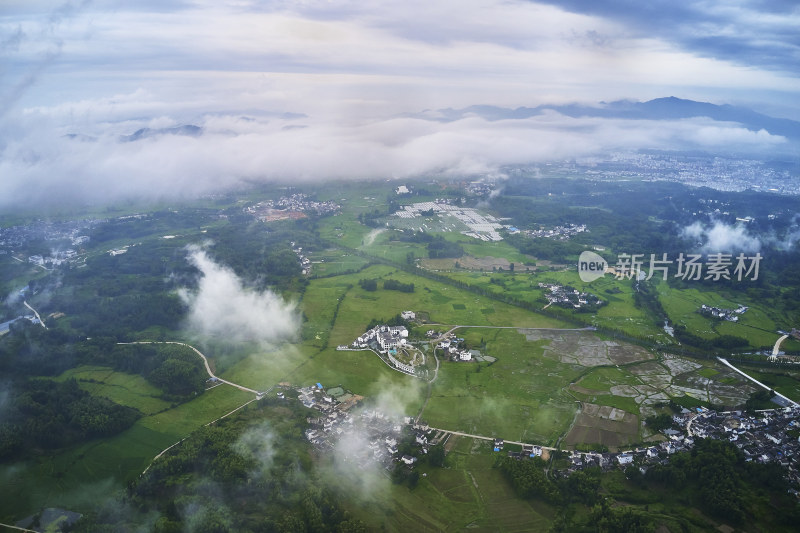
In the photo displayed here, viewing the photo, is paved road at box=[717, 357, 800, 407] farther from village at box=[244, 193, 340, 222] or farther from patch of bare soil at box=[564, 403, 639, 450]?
village at box=[244, 193, 340, 222]

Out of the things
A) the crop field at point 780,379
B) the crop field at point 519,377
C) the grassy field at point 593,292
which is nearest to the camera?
the crop field at point 519,377

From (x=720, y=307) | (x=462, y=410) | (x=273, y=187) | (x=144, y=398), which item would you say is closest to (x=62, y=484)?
(x=144, y=398)

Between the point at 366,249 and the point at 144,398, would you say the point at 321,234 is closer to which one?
the point at 366,249

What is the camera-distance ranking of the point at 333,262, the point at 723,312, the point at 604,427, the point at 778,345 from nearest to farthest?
1. the point at 604,427
2. the point at 778,345
3. the point at 723,312
4. the point at 333,262

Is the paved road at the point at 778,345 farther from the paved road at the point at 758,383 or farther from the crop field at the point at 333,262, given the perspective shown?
the crop field at the point at 333,262

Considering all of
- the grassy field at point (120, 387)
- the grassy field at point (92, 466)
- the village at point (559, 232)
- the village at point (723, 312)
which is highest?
the village at point (559, 232)

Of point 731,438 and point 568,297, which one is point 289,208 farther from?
point 731,438

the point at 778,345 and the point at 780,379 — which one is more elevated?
the point at 778,345

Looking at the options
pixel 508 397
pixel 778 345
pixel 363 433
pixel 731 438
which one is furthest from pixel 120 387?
pixel 778 345

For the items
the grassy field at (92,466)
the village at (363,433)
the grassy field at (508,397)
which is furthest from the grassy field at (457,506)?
the grassy field at (92,466)
